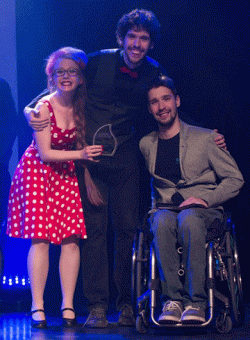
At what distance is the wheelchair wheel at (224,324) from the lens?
2.87 m

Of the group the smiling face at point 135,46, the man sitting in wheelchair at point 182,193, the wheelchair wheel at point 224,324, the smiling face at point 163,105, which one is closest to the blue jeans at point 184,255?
the man sitting in wheelchair at point 182,193

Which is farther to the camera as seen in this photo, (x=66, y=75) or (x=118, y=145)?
(x=118, y=145)

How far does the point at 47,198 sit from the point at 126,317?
0.79 m

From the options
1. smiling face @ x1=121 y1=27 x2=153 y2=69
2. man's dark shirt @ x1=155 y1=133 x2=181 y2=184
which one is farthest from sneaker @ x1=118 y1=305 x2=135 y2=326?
smiling face @ x1=121 y1=27 x2=153 y2=69

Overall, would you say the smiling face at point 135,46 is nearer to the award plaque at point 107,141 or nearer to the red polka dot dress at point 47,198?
the award plaque at point 107,141

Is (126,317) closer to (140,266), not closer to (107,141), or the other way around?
(140,266)

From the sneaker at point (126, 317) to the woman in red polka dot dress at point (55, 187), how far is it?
265 millimetres

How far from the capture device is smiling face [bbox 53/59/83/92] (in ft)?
10.8

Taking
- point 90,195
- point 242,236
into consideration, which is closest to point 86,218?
point 90,195

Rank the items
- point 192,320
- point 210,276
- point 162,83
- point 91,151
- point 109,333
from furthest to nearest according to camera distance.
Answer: point 162,83 → point 91,151 → point 109,333 → point 210,276 → point 192,320

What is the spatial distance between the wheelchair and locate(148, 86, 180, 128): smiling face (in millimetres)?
614

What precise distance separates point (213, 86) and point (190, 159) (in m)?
0.90

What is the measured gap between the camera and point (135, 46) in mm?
3338

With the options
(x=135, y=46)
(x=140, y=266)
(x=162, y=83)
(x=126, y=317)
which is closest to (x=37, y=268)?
(x=126, y=317)
